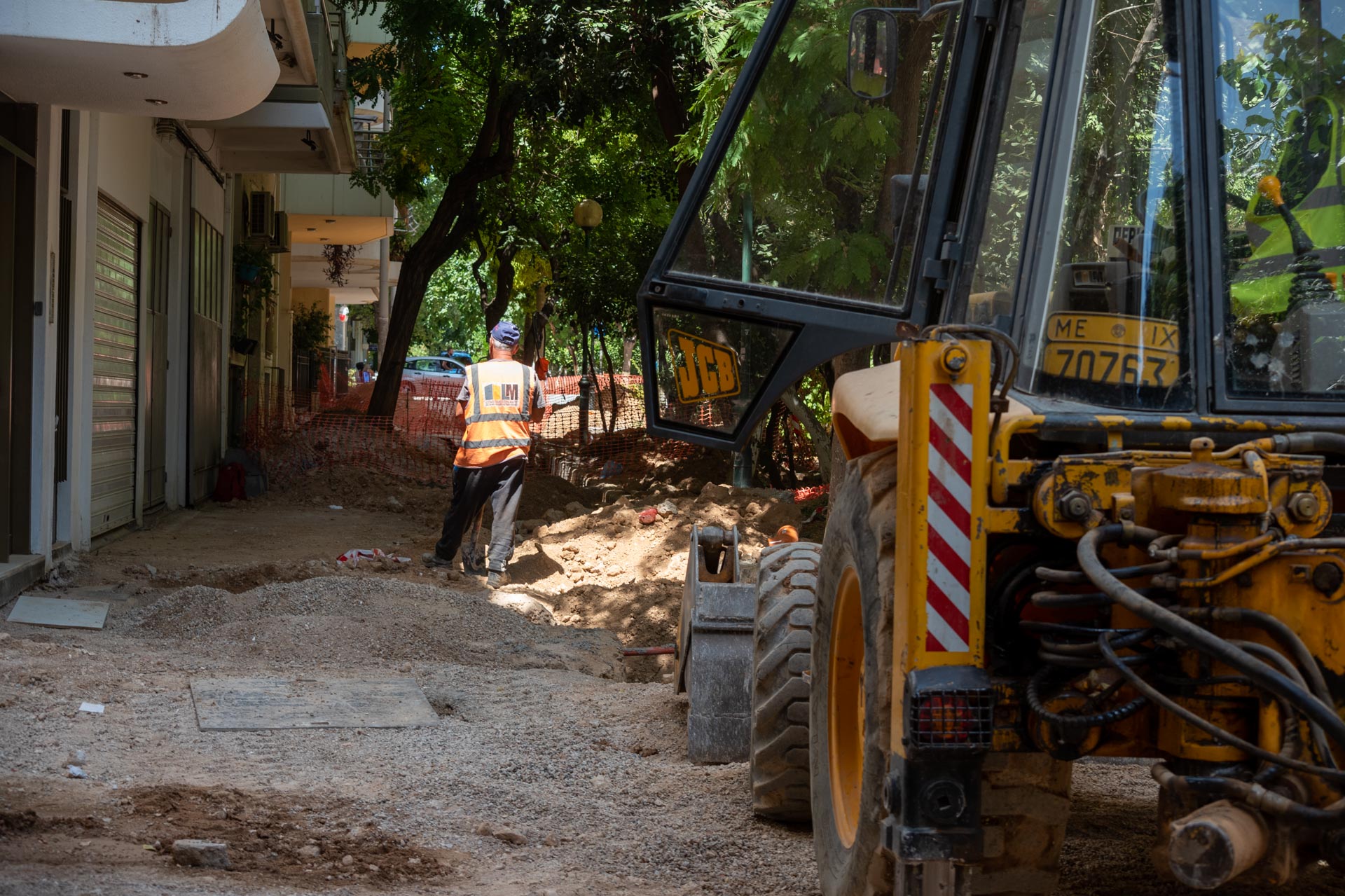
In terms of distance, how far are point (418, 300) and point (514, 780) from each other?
16.7 m

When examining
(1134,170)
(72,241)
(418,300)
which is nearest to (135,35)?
(72,241)

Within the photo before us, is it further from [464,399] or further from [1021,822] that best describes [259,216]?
[1021,822]

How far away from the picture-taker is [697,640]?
5.44m

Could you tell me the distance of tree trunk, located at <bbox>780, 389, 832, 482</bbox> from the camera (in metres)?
11.6

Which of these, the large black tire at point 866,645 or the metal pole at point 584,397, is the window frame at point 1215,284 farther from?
the metal pole at point 584,397

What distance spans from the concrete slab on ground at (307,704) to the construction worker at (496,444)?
390 cm

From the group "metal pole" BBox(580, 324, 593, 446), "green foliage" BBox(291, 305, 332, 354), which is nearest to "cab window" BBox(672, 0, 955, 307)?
"metal pole" BBox(580, 324, 593, 446)

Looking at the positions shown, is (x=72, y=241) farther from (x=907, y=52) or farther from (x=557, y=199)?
(x=557, y=199)

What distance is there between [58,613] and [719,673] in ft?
15.4

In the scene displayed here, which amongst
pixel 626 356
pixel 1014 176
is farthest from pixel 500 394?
pixel 626 356

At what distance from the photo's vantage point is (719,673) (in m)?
5.41

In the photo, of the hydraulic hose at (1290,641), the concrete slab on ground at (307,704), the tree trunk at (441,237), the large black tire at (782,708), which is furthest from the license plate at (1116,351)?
the tree trunk at (441,237)

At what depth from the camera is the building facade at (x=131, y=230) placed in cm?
828

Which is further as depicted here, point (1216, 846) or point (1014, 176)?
point (1014, 176)
